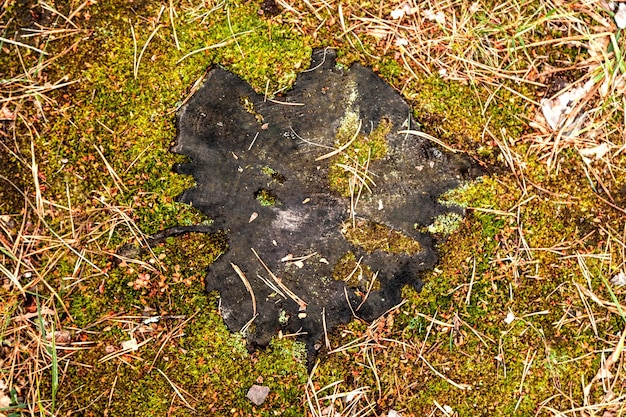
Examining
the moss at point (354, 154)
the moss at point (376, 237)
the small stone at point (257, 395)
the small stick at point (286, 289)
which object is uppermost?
the moss at point (354, 154)

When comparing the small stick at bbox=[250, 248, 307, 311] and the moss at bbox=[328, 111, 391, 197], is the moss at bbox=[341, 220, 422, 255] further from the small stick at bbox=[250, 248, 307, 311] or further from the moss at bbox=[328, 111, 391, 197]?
the small stick at bbox=[250, 248, 307, 311]

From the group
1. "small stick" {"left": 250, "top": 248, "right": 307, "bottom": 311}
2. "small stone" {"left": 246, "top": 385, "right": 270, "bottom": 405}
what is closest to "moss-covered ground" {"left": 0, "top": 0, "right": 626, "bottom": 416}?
"small stone" {"left": 246, "top": 385, "right": 270, "bottom": 405}

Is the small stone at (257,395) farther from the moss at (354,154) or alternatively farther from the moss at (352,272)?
the moss at (354,154)

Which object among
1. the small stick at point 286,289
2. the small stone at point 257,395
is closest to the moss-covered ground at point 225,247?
the small stone at point 257,395

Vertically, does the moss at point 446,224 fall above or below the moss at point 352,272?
above

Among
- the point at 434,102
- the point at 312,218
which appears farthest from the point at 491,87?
the point at 312,218

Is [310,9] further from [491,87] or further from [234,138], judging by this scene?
[491,87]

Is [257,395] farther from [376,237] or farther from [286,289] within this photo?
[376,237]
